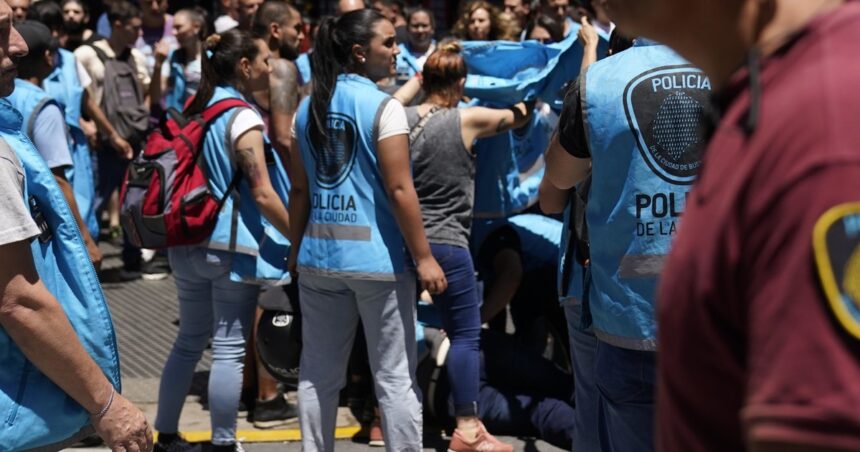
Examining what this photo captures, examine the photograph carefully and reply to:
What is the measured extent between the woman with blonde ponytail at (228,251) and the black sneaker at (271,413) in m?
0.60

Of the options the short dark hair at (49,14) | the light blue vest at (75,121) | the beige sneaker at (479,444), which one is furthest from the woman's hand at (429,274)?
the short dark hair at (49,14)

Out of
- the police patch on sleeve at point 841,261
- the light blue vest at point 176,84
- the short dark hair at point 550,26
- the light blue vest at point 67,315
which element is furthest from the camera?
the short dark hair at point 550,26

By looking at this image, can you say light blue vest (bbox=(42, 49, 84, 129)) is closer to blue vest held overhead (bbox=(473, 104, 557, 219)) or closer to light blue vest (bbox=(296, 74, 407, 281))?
blue vest held overhead (bbox=(473, 104, 557, 219))

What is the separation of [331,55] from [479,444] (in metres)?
1.83

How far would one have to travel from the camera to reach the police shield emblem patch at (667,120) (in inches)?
121

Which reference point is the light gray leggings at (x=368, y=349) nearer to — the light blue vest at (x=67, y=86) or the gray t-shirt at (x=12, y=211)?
the gray t-shirt at (x=12, y=211)

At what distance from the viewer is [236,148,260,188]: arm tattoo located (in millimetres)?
4809

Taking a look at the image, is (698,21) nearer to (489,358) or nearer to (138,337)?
(489,358)

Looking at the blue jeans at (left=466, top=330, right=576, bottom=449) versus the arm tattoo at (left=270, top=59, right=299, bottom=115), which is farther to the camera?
the arm tattoo at (left=270, top=59, right=299, bottom=115)

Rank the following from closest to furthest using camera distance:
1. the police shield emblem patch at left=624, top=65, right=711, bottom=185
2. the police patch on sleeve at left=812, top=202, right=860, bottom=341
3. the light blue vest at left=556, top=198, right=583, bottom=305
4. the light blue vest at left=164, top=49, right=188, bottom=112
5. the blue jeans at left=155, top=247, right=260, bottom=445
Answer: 1. the police patch on sleeve at left=812, top=202, right=860, bottom=341
2. the police shield emblem patch at left=624, top=65, right=711, bottom=185
3. the light blue vest at left=556, top=198, right=583, bottom=305
4. the blue jeans at left=155, top=247, right=260, bottom=445
5. the light blue vest at left=164, top=49, right=188, bottom=112

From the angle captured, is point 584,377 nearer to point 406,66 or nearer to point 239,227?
point 239,227

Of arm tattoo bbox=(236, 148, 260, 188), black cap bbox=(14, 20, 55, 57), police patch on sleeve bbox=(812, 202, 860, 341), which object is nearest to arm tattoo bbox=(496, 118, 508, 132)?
arm tattoo bbox=(236, 148, 260, 188)

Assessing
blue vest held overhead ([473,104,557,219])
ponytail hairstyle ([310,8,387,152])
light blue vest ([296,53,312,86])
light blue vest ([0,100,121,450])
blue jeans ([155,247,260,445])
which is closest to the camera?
light blue vest ([0,100,121,450])

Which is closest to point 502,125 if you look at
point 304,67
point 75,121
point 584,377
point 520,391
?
point 520,391
